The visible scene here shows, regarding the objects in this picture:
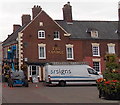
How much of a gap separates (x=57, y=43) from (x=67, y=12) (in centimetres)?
673

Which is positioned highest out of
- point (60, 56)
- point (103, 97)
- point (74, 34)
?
point (74, 34)

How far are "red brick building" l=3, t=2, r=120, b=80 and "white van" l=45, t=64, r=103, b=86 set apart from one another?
702cm

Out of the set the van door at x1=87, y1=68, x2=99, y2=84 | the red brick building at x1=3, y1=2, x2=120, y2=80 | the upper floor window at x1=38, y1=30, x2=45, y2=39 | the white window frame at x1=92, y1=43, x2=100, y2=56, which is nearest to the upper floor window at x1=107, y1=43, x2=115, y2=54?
the red brick building at x1=3, y1=2, x2=120, y2=80

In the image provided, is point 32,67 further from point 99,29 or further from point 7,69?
point 99,29

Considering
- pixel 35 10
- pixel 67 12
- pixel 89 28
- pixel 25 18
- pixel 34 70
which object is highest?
pixel 67 12

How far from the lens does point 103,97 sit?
56.4ft

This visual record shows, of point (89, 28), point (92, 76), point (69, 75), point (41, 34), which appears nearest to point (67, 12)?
point (89, 28)

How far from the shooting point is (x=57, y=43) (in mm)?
39250

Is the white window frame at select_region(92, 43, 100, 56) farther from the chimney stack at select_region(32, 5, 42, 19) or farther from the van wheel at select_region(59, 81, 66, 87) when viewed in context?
the van wheel at select_region(59, 81, 66, 87)

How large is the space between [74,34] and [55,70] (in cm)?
1097

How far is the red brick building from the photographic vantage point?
125 ft

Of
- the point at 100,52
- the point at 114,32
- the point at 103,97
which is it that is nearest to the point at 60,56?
the point at 100,52

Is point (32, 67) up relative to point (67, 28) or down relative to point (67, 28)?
down

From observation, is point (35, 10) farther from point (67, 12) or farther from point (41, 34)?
point (67, 12)
